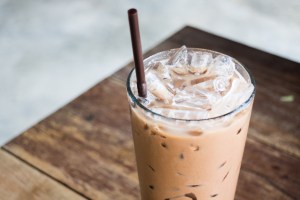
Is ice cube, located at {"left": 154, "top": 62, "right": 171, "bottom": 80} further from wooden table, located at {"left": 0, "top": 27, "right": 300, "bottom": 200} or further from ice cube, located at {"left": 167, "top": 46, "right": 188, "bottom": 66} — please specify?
wooden table, located at {"left": 0, "top": 27, "right": 300, "bottom": 200}

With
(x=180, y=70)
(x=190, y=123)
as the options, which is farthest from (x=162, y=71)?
(x=190, y=123)

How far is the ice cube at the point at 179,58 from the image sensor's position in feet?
2.63

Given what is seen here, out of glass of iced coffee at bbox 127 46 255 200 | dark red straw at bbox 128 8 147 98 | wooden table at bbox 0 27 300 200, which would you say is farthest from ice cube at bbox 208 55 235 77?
wooden table at bbox 0 27 300 200

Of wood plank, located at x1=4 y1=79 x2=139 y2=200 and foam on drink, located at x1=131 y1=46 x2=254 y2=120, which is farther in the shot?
wood plank, located at x1=4 y1=79 x2=139 y2=200

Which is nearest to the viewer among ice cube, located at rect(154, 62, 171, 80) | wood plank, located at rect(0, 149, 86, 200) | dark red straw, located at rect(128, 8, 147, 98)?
dark red straw, located at rect(128, 8, 147, 98)

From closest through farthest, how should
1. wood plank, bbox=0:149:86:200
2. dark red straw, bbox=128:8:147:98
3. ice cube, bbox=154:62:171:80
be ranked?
dark red straw, bbox=128:8:147:98 < ice cube, bbox=154:62:171:80 < wood plank, bbox=0:149:86:200

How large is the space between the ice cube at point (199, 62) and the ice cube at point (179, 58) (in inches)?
0.5

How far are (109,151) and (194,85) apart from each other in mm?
399

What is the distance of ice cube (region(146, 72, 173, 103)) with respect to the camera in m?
0.72

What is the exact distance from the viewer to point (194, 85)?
74 centimetres

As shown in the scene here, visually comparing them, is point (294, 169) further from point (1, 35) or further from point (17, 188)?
point (1, 35)

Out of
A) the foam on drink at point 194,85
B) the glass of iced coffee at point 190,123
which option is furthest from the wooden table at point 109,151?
the foam on drink at point 194,85

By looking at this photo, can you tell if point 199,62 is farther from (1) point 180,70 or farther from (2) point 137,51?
(2) point 137,51

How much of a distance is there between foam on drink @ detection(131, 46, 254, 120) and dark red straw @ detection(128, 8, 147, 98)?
0.02 m
